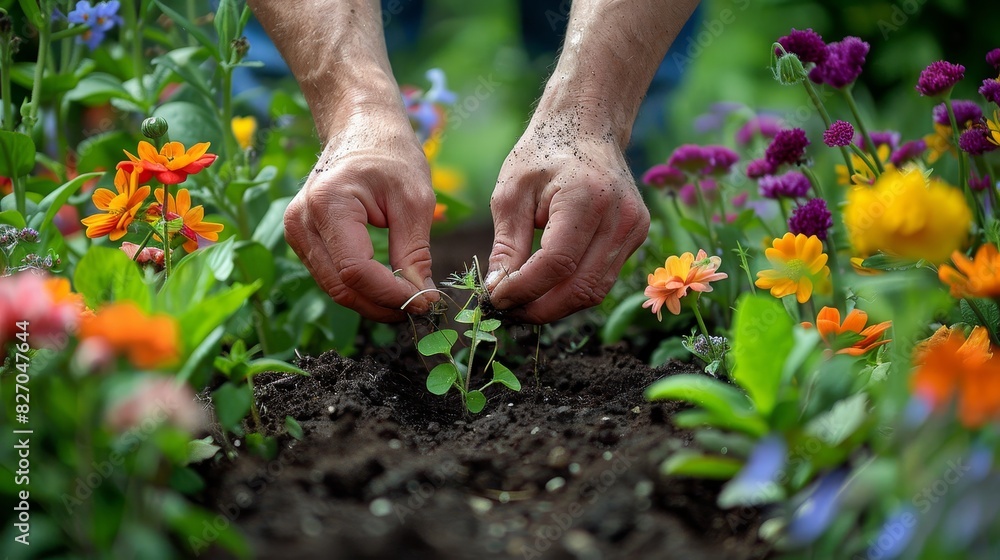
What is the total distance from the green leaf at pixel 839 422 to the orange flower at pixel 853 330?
209 mm

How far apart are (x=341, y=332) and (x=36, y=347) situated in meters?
0.64

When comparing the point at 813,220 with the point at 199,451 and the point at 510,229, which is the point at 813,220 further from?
the point at 199,451

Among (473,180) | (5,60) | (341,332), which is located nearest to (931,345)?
(341,332)

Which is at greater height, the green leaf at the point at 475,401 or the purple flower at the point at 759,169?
the purple flower at the point at 759,169

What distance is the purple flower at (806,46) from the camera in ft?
4.33

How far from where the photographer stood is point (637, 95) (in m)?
1.44

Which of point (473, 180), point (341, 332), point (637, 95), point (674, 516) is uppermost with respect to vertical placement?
point (637, 95)

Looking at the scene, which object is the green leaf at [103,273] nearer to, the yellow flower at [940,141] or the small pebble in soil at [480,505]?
the small pebble in soil at [480,505]

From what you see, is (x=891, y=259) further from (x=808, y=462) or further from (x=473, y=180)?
(x=473, y=180)

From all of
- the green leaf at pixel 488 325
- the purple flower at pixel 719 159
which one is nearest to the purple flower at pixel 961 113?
the purple flower at pixel 719 159

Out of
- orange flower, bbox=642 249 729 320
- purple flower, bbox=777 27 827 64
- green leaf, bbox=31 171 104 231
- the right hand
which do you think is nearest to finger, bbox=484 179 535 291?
the right hand

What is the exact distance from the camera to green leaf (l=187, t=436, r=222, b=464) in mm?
919

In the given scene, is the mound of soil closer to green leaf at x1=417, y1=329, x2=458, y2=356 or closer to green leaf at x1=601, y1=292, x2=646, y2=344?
green leaf at x1=417, y1=329, x2=458, y2=356

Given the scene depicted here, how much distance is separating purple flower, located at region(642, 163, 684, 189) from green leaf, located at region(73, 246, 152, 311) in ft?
3.30
